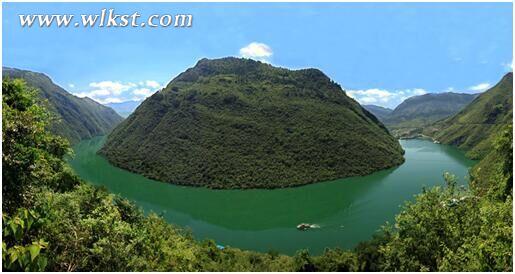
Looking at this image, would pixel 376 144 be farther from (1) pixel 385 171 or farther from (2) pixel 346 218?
(2) pixel 346 218

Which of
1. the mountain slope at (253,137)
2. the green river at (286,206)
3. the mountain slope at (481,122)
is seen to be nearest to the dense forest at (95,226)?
the green river at (286,206)

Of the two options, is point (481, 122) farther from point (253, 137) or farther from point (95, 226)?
point (95, 226)

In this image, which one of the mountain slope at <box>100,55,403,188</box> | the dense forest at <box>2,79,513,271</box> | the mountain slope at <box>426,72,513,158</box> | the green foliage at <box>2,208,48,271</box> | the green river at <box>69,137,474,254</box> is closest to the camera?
the green foliage at <box>2,208,48,271</box>

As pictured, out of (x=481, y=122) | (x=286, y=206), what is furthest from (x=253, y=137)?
(x=481, y=122)

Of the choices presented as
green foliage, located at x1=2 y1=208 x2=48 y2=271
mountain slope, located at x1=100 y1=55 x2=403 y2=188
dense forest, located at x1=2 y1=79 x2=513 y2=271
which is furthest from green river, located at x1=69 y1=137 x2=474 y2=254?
green foliage, located at x1=2 y1=208 x2=48 y2=271

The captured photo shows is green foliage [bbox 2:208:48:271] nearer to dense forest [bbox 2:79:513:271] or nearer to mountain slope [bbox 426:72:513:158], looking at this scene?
dense forest [bbox 2:79:513:271]

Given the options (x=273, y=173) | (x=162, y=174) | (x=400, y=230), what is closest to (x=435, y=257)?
(x=400, y=230)
